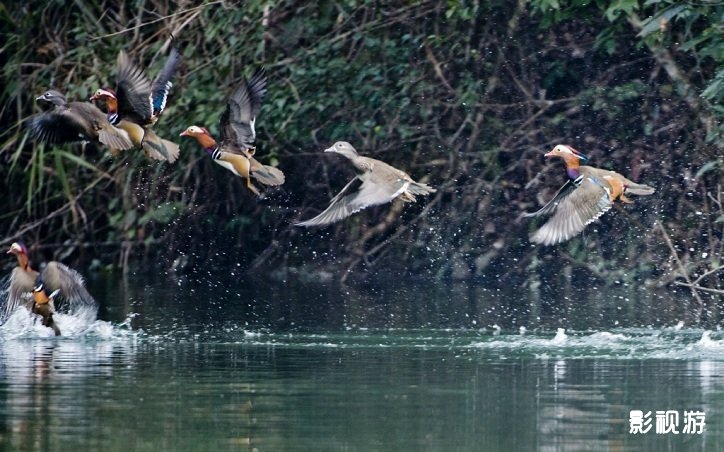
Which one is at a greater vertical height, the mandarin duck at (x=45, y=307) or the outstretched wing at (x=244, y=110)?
the outstretched wing at (x=244, y=110)

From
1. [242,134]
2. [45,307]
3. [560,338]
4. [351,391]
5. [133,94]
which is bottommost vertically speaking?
[351,391]

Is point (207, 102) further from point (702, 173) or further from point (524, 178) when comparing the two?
point (702, 173)

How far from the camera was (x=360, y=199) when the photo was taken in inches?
393

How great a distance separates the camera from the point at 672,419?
6.52 meters

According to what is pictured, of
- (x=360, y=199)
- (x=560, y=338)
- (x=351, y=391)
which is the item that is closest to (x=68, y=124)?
(x=360, y=199)

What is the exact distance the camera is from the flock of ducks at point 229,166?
977 cm

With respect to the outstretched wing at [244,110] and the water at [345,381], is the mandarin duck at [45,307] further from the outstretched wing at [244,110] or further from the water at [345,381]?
the outstretched wing at [244,110]

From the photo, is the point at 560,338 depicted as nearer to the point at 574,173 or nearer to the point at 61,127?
the point at 574,173

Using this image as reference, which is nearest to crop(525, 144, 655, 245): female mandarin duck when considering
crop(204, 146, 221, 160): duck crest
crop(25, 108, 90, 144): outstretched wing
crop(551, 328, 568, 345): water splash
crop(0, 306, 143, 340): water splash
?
Result: crop(551, 328, 568, 345): water splash

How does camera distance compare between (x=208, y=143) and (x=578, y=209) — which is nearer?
(x=578, y=209)

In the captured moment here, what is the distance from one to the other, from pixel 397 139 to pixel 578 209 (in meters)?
4.76

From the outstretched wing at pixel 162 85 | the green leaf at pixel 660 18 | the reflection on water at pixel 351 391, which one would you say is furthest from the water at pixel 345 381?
the green leaf at pixel 660 18

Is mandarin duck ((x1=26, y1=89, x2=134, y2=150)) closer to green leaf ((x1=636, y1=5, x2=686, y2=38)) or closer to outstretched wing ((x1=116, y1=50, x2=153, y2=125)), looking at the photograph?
outstretched wing ((x1=116, y1=50, x2=153, y2=125))

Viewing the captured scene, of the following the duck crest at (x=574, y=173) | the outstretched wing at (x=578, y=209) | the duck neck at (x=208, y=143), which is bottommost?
the outstretched wing at (x=578, y=209)
